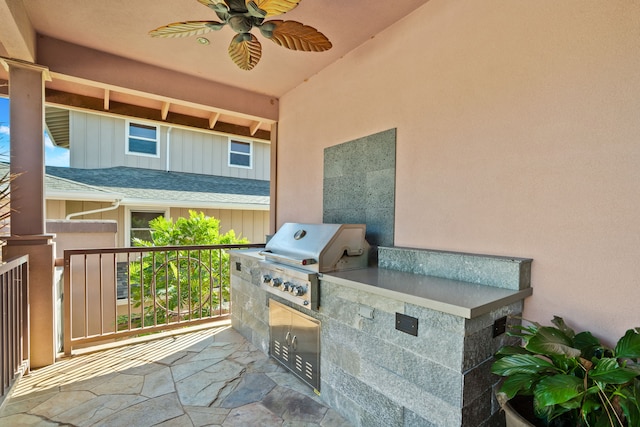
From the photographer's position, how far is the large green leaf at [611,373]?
43.4 inches

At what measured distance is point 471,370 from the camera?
1452 mm

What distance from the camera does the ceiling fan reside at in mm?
1810

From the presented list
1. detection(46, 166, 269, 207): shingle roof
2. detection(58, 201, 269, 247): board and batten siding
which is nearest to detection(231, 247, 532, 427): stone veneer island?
detection(46, 166, 269, 207): shingle roof

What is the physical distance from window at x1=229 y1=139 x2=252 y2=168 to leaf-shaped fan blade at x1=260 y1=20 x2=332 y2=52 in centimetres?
691

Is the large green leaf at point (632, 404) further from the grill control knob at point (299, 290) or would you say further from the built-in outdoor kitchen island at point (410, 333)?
the grill control knob at point (299, 290)

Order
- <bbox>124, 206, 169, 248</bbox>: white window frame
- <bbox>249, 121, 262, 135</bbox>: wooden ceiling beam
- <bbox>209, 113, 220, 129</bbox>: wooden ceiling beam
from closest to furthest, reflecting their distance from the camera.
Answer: <bbox>209, 113, 220, 129</bbox>: wooden ceiling beam, <bbox>249, 121, 262, 135</bbox>: wooden ceiling beam, <bbox>124, 206, 169, 248</bbox>: white window frame

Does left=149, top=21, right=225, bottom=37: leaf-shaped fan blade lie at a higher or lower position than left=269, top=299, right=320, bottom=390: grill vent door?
higher

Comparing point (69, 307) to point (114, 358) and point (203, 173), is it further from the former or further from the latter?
point (203, 173)

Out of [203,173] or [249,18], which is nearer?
[249,18]

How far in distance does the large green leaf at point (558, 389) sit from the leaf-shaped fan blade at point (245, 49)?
2585 millimetres

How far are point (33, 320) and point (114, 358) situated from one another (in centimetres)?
76

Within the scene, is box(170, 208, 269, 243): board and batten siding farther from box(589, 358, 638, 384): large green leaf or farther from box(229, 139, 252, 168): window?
box(589, 358, 638, 384): large green leaf

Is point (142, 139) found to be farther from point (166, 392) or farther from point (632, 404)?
point (632, 404)

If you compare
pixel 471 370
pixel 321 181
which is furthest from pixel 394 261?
pixel 321 181
